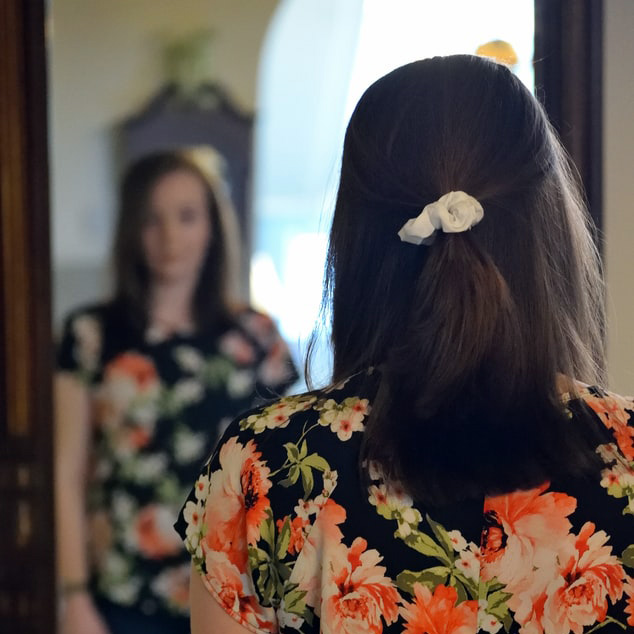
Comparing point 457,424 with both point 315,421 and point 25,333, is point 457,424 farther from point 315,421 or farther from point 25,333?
point 25,333

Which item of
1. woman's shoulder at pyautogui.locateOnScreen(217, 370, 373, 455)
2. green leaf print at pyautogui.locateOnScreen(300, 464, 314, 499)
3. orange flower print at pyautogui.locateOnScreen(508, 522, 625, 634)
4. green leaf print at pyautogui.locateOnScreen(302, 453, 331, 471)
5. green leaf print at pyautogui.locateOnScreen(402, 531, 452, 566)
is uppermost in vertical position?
woman's shoulder at pyautogui.locateOnScreen(217, 370, 373, 455)

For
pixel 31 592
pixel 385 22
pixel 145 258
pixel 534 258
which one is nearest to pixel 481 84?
pixel 534 258

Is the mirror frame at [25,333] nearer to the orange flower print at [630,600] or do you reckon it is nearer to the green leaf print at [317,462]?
the green leaf print at [317,462]

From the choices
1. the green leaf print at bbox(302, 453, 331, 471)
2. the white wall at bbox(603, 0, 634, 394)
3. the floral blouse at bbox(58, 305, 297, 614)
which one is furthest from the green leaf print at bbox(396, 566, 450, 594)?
the floral blouse at bbox(58, 305, 297, 614)

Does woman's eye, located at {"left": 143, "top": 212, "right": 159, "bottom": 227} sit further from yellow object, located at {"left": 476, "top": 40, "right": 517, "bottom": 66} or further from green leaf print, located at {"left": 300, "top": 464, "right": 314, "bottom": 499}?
green leaf print, located at {"left": 300, "top": 464, "right": 314, "bottom": 499}

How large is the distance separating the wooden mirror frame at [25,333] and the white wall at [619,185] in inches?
41.3

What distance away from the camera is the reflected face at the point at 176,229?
174 centimetres

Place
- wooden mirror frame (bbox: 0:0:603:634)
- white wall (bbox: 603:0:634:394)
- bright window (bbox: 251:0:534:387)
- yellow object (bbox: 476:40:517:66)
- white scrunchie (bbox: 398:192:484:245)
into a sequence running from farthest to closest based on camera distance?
wooden mirror frame (bbox: 0:0:603:634) < bright window (bbox: 251:0:534:387) < yellow object (bbox: 476:40:517:66) < white wall (bbox: 603:0:634:394) < white scrunchie (bbox: 398:192:484:245)

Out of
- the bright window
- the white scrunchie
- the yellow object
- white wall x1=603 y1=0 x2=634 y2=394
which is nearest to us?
the white scrunchie

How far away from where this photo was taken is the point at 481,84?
0.72m

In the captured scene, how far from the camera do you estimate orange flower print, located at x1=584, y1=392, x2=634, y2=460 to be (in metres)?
0.71

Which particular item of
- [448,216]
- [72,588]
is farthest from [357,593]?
[72,588]

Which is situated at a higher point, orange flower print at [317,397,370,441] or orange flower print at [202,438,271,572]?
orange flower print at [317,397,370,441]

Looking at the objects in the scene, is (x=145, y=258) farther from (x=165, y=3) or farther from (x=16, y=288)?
(x=165, y=3)
